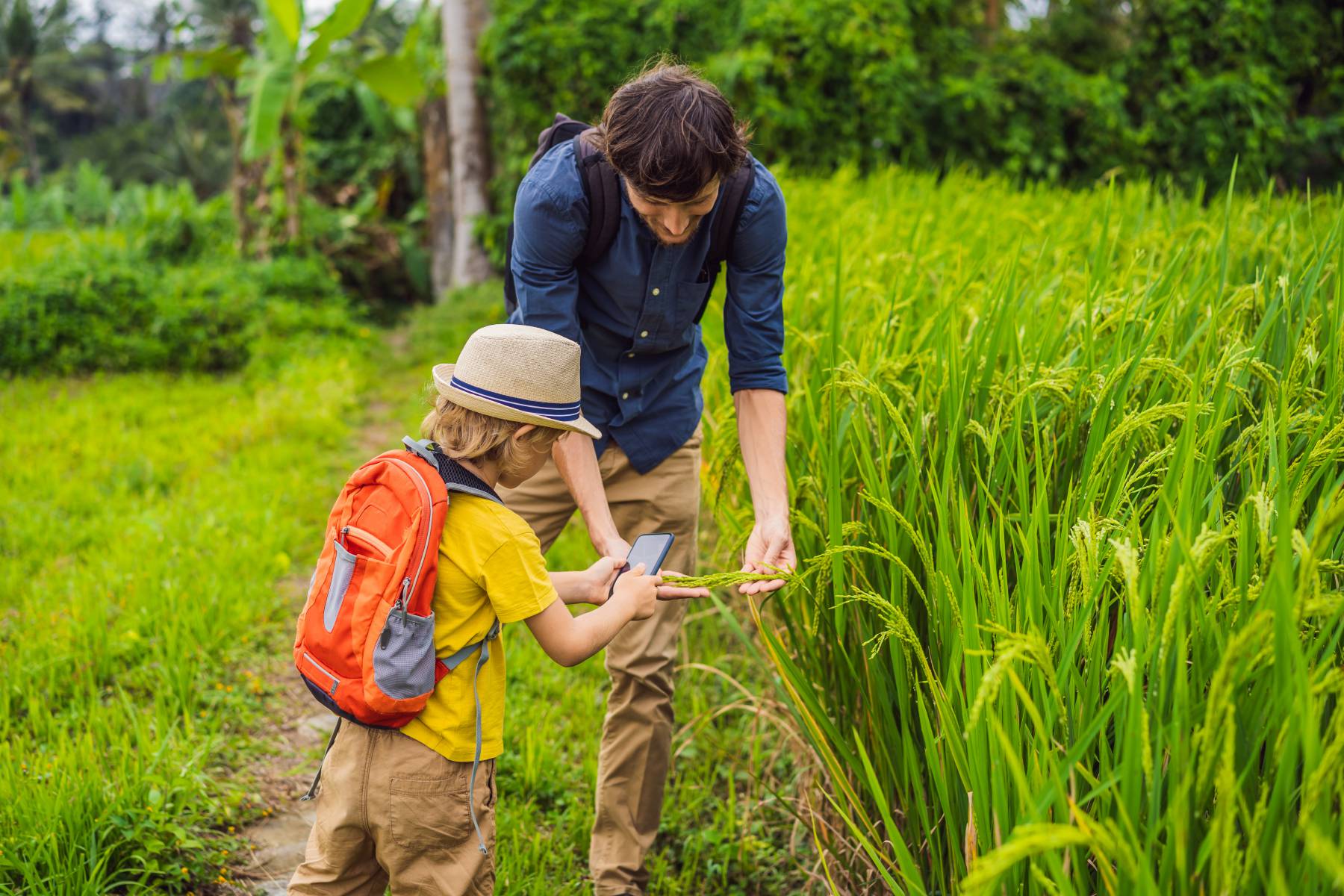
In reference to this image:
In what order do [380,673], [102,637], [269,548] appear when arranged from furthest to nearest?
[269,548]
[102,637]
[380,673]

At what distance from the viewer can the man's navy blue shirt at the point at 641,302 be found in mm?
2033

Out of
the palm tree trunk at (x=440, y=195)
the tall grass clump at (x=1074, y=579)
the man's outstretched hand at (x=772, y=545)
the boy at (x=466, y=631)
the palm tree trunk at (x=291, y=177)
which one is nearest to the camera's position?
the tall grass clump at (x=1074, y=579)

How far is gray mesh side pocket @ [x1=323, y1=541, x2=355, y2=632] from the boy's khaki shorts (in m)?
0.21

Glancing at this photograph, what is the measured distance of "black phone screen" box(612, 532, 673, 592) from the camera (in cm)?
189

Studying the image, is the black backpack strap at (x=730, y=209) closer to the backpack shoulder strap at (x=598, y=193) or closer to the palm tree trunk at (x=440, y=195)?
the backpack shoulder strap at (x=598, y=193)

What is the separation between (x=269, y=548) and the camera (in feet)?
13.6

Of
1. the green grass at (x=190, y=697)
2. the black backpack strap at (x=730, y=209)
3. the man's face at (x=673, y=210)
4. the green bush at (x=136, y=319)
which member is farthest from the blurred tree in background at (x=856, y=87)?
the man's face at (x=673, y=210)

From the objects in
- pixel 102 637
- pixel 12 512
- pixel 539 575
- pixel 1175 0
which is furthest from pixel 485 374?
pixel 1175 0

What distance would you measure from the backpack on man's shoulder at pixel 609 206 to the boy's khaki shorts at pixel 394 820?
1.03 meters

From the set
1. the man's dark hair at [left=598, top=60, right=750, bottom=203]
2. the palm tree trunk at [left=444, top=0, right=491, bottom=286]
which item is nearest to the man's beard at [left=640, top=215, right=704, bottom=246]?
the man's dark hair at [left=598, top=60, right=750, bottom=203]

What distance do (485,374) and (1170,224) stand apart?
2.96m

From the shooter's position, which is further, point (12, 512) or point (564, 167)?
point (12, 512)

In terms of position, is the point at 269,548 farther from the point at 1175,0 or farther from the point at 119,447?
the point at 1175,0

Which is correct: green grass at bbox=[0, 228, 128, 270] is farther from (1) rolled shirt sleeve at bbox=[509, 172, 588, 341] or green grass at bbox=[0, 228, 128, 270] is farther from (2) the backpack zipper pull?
(2) the backpack zipper pull
